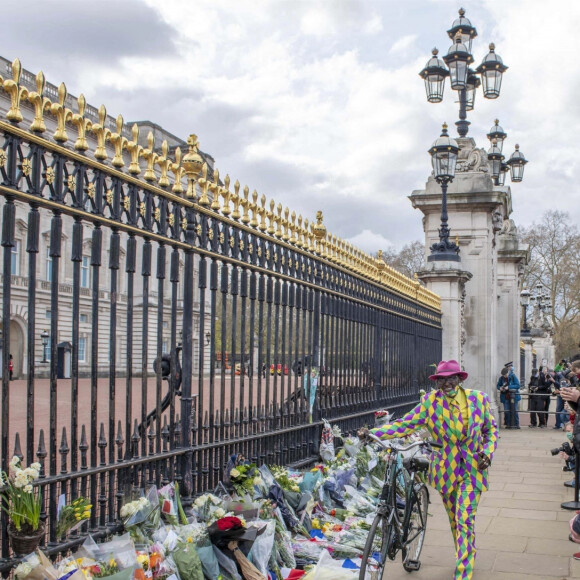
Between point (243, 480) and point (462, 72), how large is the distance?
11434 millimetres

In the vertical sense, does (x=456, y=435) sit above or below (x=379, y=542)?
above

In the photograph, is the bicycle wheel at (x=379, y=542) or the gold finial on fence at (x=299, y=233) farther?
the gold finial on fence at (x=299, y=233)

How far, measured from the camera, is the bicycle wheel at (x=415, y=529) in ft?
19.6

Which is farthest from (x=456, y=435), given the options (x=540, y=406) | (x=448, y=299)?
(x=540, y=406)

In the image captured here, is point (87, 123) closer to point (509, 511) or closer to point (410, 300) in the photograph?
point (509, 511)

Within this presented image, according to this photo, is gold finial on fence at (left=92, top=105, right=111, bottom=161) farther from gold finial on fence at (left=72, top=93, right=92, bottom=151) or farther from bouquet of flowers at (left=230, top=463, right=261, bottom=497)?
bouquet of flowers at (left=230, top=463, right=261, bottom=497)

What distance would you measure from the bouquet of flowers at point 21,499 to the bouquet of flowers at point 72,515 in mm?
311

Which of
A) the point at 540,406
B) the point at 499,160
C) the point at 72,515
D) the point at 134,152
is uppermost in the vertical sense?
the point at 499,160

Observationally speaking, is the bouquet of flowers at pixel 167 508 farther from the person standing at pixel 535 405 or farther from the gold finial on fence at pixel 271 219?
the person standing at pixel 535 405

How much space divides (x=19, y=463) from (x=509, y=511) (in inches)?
250

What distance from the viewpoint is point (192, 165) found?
18.7ft

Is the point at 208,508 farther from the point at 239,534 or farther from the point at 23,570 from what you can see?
the point at 23,570

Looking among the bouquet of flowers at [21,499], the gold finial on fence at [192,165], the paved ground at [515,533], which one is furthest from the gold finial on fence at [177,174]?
the paved ground at [515,533]

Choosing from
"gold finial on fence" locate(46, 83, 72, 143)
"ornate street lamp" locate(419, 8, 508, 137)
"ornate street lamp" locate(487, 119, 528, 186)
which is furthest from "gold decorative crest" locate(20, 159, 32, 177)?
"ornate street lamp" locate(487, 119, 528, 186)
